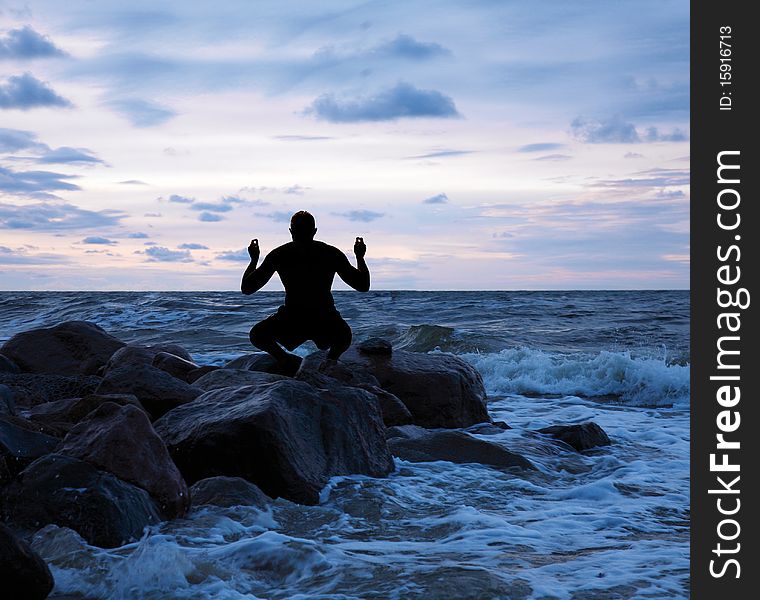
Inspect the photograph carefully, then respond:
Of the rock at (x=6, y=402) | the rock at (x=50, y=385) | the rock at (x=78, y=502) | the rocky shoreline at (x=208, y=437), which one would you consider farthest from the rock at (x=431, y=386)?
the rock at (x=78, y=502)

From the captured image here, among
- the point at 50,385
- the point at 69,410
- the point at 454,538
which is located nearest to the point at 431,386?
the point at 69,410

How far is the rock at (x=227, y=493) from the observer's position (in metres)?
5.28

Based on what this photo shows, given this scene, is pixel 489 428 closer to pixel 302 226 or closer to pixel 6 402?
pixel 302 226

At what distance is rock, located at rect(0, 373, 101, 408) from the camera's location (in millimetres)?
8804

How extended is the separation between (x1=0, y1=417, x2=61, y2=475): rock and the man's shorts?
9.44ft

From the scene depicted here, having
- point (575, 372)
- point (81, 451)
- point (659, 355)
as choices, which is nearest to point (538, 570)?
point (81, 451)

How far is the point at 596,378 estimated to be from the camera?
13711 millimetres

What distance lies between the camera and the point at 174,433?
600 centimetres

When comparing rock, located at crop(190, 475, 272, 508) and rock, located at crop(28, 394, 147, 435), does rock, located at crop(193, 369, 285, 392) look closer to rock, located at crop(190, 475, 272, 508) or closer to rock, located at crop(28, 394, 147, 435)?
rock, located at crop(28, 394, 147, 435)

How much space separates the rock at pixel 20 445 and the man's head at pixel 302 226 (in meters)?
3.12

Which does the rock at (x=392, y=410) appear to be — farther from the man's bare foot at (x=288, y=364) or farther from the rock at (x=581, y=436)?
the rock at (x=581, y=436)

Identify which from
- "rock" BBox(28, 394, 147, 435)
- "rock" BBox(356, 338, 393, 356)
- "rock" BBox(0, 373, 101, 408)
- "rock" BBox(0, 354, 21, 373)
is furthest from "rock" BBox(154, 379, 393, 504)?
"rock" BBox(0, 354, 21, 373)
